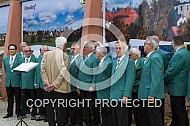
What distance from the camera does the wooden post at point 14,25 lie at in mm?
12430

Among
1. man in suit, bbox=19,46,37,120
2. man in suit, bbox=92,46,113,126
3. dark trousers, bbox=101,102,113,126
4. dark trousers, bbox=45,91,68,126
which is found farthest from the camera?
man in suit, bbox=19,46,37,120

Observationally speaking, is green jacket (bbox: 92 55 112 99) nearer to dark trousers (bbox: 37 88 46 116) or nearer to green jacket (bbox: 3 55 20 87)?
dark trousers (bbox: 37 88 46 116)

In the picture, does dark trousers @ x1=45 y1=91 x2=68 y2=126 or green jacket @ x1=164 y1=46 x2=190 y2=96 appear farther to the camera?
dark trousers @ x1=45 y1=91 x2=68 y2=126

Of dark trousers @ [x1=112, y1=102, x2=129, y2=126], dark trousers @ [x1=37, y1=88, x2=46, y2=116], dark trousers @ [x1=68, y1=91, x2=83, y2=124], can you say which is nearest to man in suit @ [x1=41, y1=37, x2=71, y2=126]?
dark trousers @ [x1=68, y1=91, x2=83, y2=124]

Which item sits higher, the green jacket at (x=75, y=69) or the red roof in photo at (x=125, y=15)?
the red roof in photo at (x=125, y=15)

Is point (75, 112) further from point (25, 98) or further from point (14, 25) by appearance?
point (14, 25)

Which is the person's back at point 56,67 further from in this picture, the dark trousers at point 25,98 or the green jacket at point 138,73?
the dark trousers at point 25,98

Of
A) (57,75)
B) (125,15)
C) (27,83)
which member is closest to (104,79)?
(57,75)

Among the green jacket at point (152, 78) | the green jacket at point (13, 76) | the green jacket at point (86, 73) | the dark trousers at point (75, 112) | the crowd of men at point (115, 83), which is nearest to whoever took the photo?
the green jacket at point (152, 78)

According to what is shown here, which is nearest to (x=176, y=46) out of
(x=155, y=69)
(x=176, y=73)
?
(x=176, y=73)

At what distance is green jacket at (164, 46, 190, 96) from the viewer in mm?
5949

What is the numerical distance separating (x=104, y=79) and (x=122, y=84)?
0.80m

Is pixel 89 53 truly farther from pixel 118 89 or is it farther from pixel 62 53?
pixel 118 89

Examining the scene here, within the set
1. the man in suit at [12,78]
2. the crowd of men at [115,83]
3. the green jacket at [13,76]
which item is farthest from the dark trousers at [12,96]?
the crowd of men at [115,83]
